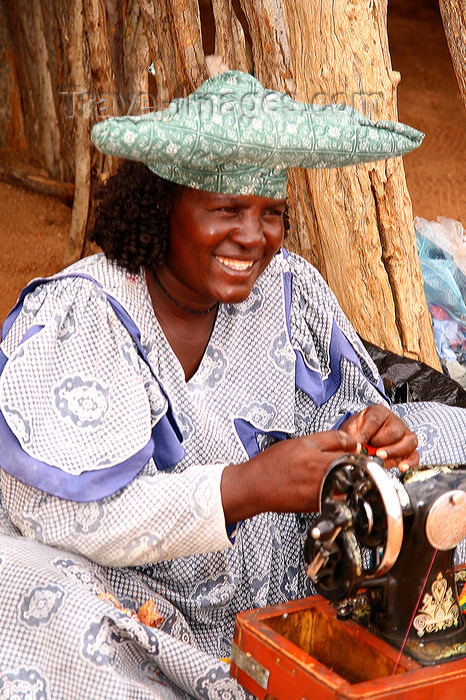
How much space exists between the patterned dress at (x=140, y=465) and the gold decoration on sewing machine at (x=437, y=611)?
43 cm

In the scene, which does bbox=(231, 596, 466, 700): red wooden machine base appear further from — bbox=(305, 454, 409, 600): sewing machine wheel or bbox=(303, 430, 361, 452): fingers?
bbox=(303, 430, 361, 452): fingers

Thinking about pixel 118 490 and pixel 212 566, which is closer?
pixel 118 490

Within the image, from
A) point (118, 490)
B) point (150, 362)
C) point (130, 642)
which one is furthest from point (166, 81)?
point (130, 642)

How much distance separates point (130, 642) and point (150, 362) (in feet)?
2.18

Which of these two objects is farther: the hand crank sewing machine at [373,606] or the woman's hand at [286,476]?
the woman's hand at [286,476]

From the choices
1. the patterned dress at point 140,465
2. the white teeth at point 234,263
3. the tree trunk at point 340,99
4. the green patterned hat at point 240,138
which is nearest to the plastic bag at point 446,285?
the tree trunk at point 340,99

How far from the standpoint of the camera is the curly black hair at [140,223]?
2295 mm

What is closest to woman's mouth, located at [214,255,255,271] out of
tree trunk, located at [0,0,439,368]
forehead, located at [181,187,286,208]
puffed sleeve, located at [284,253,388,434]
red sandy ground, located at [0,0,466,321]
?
forehead, located at [181,187,286,208]

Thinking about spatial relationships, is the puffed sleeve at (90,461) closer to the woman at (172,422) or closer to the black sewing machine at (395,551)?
the woman at (172,422)

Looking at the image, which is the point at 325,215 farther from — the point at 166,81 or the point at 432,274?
the point at 166,81

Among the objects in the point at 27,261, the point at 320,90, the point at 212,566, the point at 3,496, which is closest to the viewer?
the point at 3,496

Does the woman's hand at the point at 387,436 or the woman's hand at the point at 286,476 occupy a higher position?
the woman's hand at the point at 286,476

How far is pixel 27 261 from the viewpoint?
6137mm

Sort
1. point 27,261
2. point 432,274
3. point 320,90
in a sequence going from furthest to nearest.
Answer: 1. point 27,261
2. point 432,274
3. point 320,90
